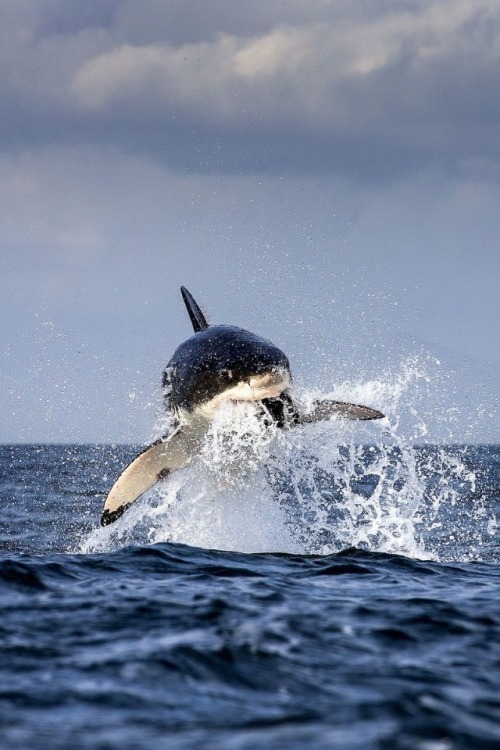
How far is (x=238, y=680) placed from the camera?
22.0 ft

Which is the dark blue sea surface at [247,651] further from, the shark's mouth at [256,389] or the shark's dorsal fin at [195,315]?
the shark's dorsal fin at [195,315]

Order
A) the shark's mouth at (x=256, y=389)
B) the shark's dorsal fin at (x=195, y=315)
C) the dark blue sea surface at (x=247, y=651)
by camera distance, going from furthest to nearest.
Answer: the shark's dorsal fin at (x=195, y=315) → the shark's mouth at (x=256, y=389) → the dark blue sea surface at (x=247, y=651)

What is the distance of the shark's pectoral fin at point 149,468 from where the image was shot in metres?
14.6

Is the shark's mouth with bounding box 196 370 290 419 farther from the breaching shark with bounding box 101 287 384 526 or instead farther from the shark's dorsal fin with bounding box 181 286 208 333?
the shark's dorsal fin with bounding box 181 286 208 333

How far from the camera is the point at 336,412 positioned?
15.3 m

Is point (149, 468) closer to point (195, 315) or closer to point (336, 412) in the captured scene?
point (336, 412)

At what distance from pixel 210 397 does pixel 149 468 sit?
1708 mm

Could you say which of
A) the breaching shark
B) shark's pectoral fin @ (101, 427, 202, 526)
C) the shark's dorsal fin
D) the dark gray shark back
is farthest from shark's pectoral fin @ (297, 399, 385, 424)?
the shark's dorsal fin

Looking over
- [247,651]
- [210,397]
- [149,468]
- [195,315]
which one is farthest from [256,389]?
[247,651]

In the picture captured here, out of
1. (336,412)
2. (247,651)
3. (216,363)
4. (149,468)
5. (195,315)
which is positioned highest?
(195,315)

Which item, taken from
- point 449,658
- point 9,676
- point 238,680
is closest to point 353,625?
point 449,658

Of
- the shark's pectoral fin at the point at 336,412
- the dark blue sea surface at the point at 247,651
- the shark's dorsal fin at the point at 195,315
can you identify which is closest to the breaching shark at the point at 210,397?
the shark's pectoral fin at the point at 336,412

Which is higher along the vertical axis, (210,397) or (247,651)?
(210,397)

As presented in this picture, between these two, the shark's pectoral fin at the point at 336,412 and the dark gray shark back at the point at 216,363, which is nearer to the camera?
the dark gray shark back at the point at 216,363
